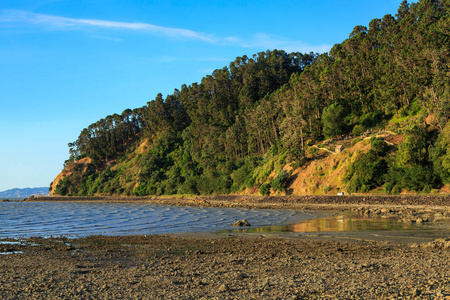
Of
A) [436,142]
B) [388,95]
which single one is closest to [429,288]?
[436,142]

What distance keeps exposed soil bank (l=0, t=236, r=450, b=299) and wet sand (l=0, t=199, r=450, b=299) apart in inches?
1.0

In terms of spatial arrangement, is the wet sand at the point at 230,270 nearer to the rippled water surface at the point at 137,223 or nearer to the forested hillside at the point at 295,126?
the rippled water surface at the point at 137,223

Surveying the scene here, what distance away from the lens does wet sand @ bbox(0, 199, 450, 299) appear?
31.8 feet

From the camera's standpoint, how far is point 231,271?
12.5 meters

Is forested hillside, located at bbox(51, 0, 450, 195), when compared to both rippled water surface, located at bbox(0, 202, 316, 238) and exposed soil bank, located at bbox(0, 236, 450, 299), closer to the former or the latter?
rippled water surface, located at bbox(0, 202, 316, 238)

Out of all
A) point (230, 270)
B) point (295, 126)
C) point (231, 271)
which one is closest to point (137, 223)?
point (230, 270)

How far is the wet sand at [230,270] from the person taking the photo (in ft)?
31.8

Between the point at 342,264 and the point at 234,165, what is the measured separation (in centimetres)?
7752

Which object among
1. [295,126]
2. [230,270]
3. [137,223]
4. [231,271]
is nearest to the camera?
[231,271]

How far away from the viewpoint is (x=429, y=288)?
9320 millimetres

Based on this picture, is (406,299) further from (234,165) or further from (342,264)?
(234,165)

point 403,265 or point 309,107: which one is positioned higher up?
point 309,107

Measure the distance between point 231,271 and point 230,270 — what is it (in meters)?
0.22

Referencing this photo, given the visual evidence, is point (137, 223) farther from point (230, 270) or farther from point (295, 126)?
point (295, 126)
